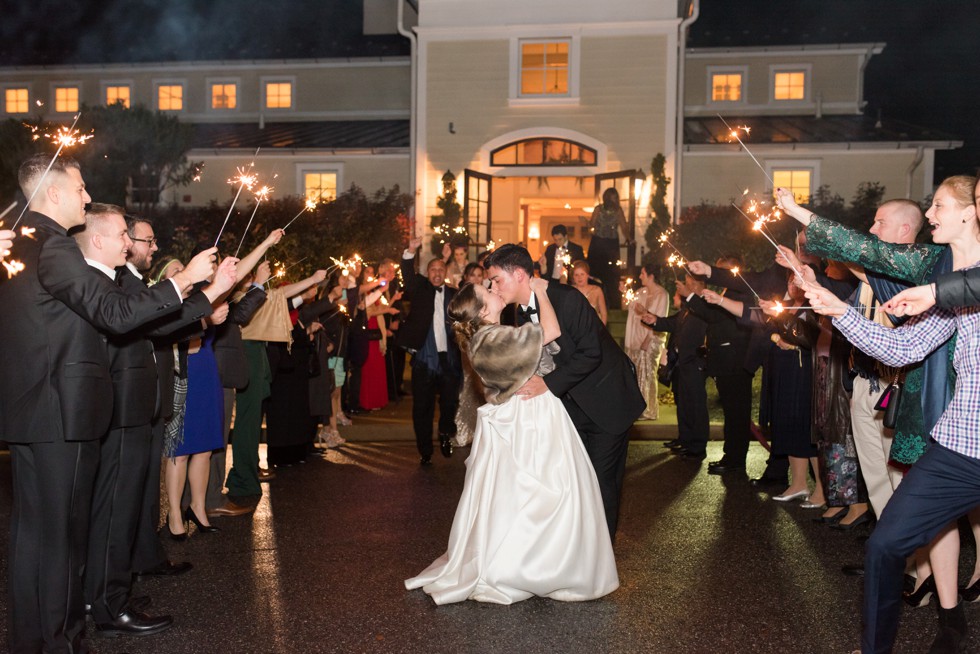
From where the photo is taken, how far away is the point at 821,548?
684cm

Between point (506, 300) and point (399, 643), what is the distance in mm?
2150

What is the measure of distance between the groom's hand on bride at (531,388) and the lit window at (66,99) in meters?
27.3

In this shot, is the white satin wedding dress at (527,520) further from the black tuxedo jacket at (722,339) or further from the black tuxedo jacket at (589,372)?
the black tuxedo jacket at (722,339)

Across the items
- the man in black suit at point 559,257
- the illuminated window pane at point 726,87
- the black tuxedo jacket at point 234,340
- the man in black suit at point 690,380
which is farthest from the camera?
the illuminated window pane at point 726,87

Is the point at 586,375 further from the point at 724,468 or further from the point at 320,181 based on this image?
the point at 320,181

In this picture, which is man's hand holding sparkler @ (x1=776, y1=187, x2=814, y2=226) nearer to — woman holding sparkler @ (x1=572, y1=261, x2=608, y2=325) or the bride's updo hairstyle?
Result: the bride's updo hairstyle

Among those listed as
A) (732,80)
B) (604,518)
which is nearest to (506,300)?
(604,518)

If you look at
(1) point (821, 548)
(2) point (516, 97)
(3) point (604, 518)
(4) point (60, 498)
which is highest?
(2) point (516, 97)

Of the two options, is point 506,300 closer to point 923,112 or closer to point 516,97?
point 516,97

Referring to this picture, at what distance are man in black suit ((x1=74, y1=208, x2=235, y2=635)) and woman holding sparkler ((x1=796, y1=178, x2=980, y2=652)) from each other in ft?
10.3

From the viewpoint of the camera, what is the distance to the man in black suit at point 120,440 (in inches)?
192

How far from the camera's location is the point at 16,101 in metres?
29.1

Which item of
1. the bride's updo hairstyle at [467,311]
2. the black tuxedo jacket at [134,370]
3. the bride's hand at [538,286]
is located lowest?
the black tuxedo jacket at [134,370]

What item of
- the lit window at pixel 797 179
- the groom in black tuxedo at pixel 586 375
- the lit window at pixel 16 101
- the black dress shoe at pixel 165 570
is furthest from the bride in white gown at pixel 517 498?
the lit window at pixel 16 101
